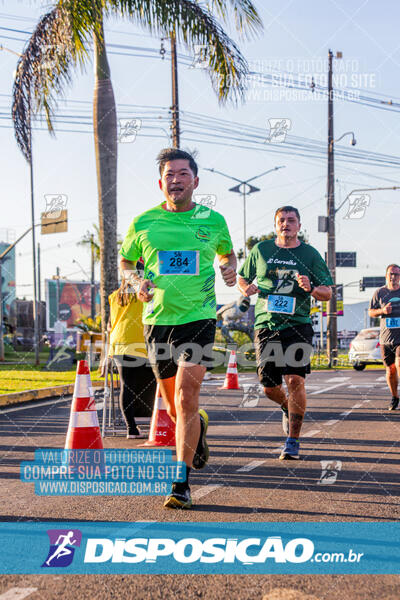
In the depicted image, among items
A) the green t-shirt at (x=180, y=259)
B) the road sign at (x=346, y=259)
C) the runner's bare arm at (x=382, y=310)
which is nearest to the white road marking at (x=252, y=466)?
the green t-shirt at (x=180, y=259)

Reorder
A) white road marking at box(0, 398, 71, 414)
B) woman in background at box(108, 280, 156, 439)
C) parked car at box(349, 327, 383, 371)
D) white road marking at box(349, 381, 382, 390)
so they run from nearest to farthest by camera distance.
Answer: woman in background at box(108, 280, 156, 439) → white road marking at box(0, 398, 71, 414) → white road marking at box(349, 381, 382, 390) → parked car at box(349, 327, 383, 371)

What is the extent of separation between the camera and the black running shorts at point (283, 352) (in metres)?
6.24

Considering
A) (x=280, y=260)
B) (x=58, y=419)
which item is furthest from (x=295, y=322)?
(x=58, y=419)

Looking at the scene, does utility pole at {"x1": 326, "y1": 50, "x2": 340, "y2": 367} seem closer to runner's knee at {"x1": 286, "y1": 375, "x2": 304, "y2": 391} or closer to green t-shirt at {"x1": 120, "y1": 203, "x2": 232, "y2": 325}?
runner's knee at {"x1": 286, "y1": 375, "x2": 304, "y2": 391}

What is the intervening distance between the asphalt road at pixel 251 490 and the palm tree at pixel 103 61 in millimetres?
6586

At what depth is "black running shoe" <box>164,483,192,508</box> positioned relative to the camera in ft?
14.2

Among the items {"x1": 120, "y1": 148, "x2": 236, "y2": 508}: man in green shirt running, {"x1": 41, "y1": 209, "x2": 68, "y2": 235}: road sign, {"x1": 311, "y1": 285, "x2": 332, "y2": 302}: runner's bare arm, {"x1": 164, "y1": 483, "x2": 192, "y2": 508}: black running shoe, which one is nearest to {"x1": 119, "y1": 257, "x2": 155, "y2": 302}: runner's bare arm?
{"x1": 120, "y1": 148, "x2": 236, "y2": 508}: man in green shirt running

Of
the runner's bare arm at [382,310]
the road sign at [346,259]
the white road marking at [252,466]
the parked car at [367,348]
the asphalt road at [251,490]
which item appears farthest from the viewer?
the road sign at [346,259]

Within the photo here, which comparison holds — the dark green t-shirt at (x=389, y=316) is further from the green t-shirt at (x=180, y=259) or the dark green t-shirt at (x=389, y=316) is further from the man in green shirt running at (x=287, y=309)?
the green t-shirt at (x=180, y=259)

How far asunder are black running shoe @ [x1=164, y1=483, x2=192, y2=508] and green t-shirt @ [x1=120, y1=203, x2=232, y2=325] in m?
1.01

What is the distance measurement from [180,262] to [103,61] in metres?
12.7

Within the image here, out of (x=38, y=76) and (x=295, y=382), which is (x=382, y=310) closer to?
(x=295, y=382)

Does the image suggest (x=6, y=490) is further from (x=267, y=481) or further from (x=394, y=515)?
(x=394, y=515)

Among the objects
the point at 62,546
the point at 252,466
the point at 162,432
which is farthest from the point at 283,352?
the point at 62,546
